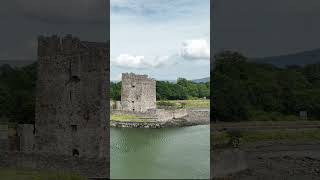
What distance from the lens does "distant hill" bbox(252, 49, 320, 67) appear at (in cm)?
1478

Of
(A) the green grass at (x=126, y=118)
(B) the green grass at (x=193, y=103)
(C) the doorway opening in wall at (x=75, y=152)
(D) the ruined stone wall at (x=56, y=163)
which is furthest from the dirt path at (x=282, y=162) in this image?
(B) the green grass at (x=193, y=103)

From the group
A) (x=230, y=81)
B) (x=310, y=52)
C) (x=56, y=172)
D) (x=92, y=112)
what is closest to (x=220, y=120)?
(x=230, y=81)

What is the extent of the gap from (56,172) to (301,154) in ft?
17.2

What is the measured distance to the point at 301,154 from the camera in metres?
9.69

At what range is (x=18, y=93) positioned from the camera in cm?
1214

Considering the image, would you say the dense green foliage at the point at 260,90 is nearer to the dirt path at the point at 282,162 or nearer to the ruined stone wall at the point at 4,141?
the dirt path at the point at 282,162

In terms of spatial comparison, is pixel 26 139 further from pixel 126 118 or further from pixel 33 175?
pixel 126 118

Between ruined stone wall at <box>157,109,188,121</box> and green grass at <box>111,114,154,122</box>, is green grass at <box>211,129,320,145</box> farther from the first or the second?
ruined stone wall at <box>157,109,188,121</box>

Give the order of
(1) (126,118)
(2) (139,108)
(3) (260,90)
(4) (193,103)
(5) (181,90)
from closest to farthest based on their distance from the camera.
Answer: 1. (3) (260,90)
2. (1) (126,118)
3. (2) (139,108)
4. (4) (193,103)
5. (5) (181,90)

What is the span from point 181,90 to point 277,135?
1797 centimetres

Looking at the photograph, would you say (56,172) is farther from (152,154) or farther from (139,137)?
(139,137)

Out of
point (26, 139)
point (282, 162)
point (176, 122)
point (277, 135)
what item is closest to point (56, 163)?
point (26, 139)

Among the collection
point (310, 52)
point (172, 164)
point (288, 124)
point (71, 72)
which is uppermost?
point (310, 52)

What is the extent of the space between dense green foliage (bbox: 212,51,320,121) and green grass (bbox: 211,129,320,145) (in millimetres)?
1934
